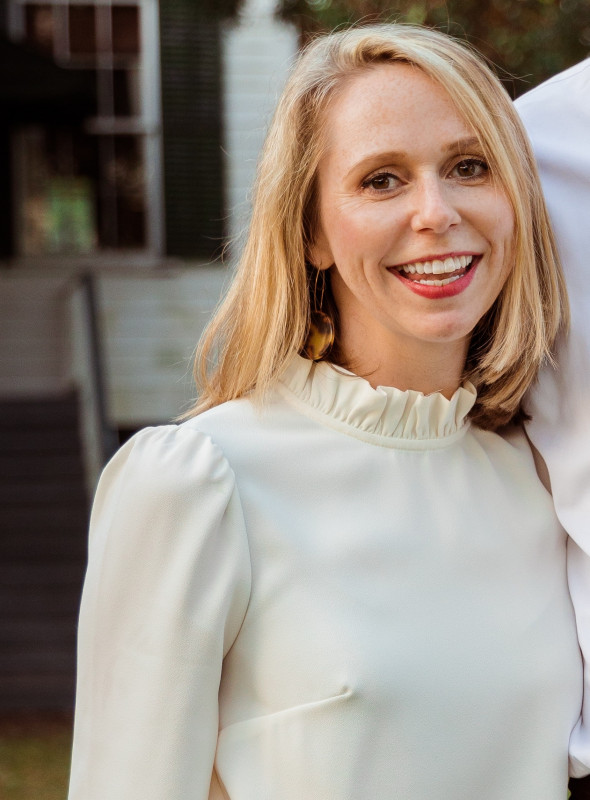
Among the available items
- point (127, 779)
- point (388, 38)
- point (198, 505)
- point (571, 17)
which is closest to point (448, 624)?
point (198, 505)

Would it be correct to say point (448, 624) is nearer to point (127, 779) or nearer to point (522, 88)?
point (127, 779)

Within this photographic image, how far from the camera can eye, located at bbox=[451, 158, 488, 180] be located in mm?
1767

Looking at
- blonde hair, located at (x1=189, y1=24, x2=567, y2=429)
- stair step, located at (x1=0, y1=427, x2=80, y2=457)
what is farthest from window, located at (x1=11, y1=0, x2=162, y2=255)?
blonde hair, located at (x1=189, y1=24, x2=567, y2=429)

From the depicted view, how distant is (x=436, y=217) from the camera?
1703mm

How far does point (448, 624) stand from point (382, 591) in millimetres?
121

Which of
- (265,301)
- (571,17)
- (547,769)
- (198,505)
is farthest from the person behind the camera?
(571,17)

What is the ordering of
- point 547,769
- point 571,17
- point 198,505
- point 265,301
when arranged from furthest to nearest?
1. point 571,17
2. point 265,301
3. point 547,769
4. point 198,505

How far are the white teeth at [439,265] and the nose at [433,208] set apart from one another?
0.17 ft

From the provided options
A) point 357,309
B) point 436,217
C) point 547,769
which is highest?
point 436,217

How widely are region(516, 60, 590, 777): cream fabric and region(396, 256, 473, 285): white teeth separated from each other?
202 mm

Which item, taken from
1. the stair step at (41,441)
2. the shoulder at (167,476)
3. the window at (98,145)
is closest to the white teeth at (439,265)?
the shoulder at (167,476)

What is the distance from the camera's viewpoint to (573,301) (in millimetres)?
1844

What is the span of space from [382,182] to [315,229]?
174 mm

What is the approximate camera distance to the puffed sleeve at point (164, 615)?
1.65 metres
